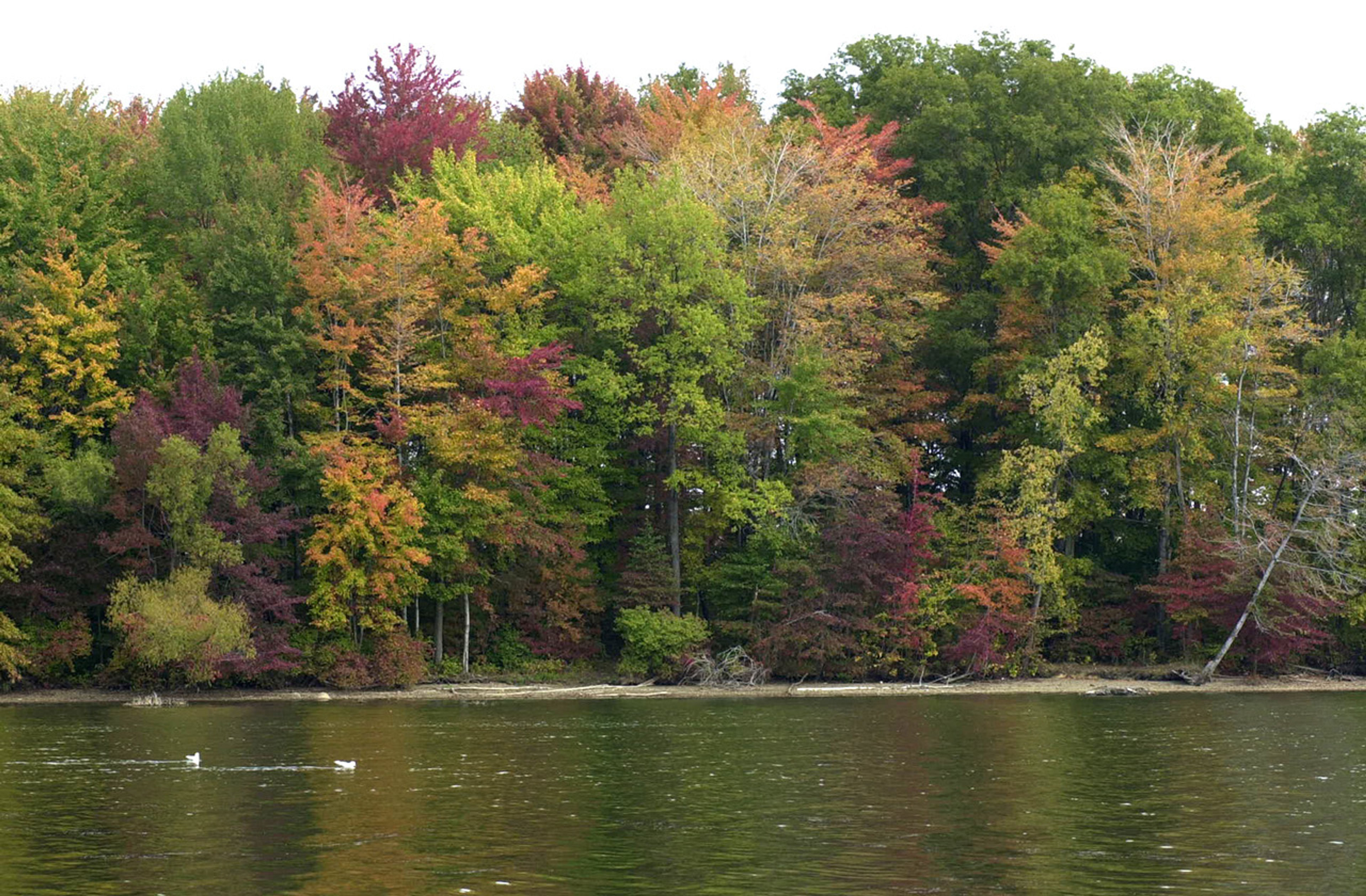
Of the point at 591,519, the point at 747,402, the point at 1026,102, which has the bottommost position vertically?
the point at 591,519

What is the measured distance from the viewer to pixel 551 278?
199 feet

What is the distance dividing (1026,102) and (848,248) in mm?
11490

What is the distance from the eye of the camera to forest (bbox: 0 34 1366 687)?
54219 millimetres

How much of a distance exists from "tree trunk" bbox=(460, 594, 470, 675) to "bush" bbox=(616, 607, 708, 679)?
5108 mm

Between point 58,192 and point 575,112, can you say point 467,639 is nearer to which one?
point 58,192

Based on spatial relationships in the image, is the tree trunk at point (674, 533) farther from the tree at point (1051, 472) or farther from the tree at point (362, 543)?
the tree at point (1051, 472)

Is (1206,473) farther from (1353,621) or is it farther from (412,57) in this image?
A: (412,57)

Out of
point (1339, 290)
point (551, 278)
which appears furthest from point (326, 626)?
point (1339, 290)

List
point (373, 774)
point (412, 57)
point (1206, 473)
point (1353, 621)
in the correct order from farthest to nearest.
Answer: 1. point (412, 57)
2. point (1206, 473)
3. point (1353, 621)
4. point (373, 774)

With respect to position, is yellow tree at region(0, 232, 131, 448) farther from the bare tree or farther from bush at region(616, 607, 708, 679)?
the bare tree

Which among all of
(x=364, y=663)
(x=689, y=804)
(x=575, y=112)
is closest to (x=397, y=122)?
(x=575, y=112)

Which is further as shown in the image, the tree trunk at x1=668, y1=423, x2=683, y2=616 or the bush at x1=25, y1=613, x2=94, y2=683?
the tree trunk at x1=668, y1=423, x2=683, y2=616

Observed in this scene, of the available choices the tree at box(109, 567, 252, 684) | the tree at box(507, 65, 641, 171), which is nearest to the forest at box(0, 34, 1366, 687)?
the tree at box(109, 567, 252, 684)

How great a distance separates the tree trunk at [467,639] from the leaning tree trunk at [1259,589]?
24701 mm
